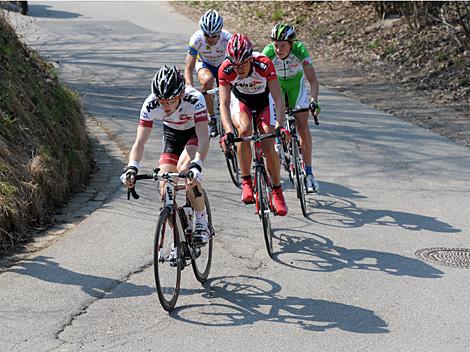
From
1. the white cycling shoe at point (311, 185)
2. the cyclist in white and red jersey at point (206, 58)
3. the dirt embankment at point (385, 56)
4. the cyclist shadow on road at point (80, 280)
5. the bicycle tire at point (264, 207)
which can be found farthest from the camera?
the dirt embankment at point (385, 56)

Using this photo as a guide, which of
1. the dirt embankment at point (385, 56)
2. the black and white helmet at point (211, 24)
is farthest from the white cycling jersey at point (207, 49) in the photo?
the dirt embankment at point (385, 56)

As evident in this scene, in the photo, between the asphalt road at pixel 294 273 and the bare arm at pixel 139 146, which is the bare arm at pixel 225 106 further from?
the bare arm at pixel 139 146

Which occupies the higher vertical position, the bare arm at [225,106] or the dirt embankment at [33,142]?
the bare arm at [225,106]

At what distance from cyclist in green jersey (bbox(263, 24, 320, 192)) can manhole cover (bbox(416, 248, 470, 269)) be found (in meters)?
2.02

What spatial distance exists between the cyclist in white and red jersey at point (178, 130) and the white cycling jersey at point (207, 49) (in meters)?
4.26

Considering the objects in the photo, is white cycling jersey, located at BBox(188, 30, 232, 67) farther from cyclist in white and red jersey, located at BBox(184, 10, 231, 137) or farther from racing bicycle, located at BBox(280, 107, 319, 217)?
racing bicycle, located at BBox(280, 107, 319, 217)

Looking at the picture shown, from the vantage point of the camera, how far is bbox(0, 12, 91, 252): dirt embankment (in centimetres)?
891

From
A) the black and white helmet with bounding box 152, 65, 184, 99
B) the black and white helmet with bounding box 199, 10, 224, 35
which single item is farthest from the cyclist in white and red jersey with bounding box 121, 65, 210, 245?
the black and white helmet with bounding box 199, 10, 224, 35

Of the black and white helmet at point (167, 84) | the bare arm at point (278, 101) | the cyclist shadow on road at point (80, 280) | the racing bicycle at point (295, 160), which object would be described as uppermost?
the black and white helmet at point (167, 84)

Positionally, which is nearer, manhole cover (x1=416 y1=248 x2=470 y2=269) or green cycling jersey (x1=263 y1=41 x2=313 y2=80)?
manhole cover (x1=416 y1=248 x2=470 y2=269)

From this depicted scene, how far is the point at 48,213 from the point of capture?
9.62 metres

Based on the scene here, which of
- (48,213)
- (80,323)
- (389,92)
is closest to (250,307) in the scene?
(80,323)

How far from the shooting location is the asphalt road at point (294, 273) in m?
6.37

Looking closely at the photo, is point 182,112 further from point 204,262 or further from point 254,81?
point 254,81
